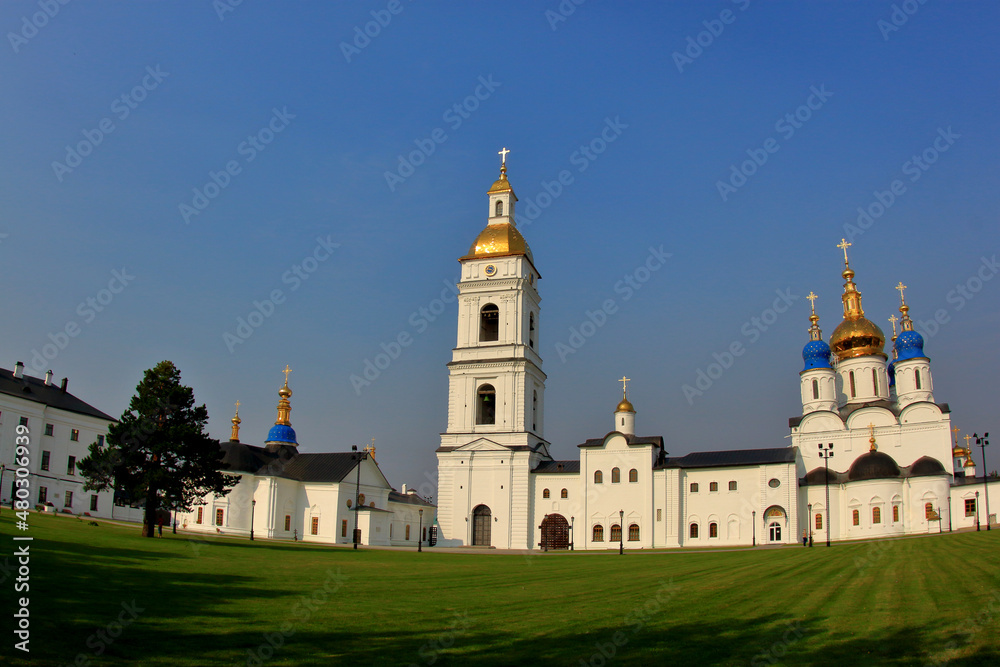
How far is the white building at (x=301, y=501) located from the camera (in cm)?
5669

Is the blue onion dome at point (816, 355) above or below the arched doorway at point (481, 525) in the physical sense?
above

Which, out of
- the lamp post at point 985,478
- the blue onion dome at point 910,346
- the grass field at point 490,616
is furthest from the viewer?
the blue onion dome at point 910,346

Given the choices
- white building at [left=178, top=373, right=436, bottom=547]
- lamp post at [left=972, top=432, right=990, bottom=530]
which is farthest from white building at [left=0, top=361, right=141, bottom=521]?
lamp post at [left=972, top=432, right=990, bottom=530]

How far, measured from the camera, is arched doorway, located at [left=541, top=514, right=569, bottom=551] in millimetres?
54875

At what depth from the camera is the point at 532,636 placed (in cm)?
1175

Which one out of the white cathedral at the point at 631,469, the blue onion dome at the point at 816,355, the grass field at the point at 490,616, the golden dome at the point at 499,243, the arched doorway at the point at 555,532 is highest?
the golden dome at the point at 499,243

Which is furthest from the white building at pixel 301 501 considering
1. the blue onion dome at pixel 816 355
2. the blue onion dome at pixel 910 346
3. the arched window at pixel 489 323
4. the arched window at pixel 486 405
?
the blue onion dome at pixel 910 346

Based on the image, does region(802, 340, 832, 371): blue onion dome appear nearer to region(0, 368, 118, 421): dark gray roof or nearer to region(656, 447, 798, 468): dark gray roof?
region(656, 447, 798, 468): dark gray roof

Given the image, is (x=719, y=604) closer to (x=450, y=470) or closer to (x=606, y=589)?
(x=606, y=589)

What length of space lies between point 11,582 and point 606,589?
1206 centimetres

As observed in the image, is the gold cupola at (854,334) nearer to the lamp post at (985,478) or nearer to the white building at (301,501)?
the lamp post at (985,478)

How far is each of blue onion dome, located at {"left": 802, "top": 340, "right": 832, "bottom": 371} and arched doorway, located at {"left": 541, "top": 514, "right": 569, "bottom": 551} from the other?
83.7ft

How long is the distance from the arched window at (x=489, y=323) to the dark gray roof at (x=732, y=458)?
15.4 metres

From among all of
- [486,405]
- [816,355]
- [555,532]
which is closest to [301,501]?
[486,405]
